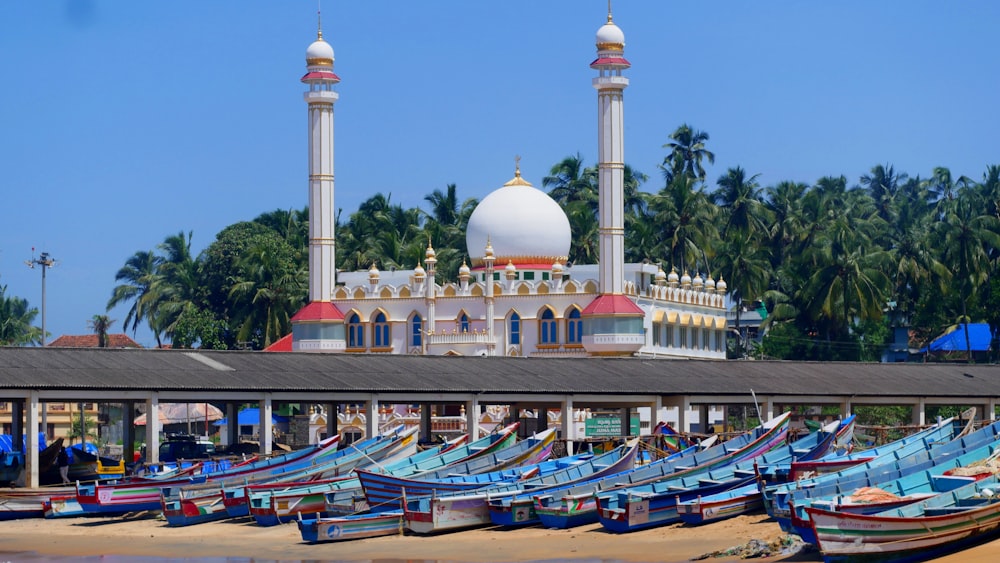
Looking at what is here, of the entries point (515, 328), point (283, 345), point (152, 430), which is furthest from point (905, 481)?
point (283, 345)

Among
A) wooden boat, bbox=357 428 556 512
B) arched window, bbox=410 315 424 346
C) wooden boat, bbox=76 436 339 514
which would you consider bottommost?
wooden boat, bbox=76 436 339 514

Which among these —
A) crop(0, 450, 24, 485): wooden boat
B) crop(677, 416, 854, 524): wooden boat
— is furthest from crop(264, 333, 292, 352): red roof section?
crop(677, 416, 854, 524): wooden boat

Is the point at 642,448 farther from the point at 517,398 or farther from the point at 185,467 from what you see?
the point at 185,467

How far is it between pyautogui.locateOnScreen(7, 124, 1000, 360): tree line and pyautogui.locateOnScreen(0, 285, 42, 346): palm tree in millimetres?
1799

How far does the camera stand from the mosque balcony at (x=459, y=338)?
256 feet

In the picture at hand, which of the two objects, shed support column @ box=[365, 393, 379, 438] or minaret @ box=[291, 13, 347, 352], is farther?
minaret @ box=[291, 13, 347, 352]

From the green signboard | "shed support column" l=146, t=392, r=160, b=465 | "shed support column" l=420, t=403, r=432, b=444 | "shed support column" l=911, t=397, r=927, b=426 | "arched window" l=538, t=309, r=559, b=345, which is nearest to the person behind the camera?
"shed support column" l=146, t=392, r=160, b=465

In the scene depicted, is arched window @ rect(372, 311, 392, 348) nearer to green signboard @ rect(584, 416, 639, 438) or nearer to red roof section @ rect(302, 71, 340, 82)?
red roof section @ rect(302, 71, 340, 82)

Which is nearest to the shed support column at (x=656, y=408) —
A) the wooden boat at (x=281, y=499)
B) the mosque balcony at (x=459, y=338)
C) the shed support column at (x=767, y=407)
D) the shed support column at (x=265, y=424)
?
the shed support column at (x=767, y=407)

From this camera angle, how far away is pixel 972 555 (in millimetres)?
29047

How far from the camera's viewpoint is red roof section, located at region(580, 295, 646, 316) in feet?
249

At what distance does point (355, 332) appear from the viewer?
272 feet

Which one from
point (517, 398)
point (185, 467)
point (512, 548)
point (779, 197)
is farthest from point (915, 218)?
point (512, 548)

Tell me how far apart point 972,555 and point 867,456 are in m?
11.6
